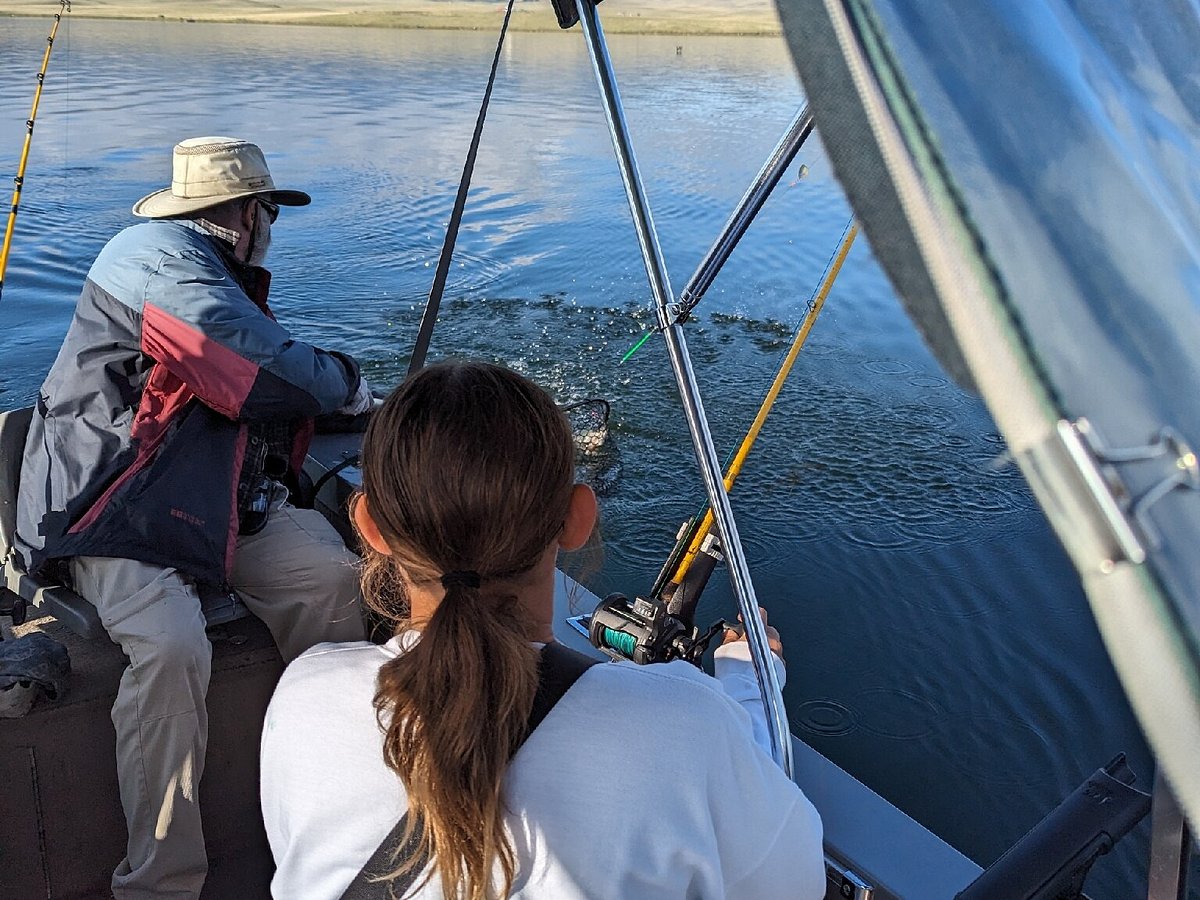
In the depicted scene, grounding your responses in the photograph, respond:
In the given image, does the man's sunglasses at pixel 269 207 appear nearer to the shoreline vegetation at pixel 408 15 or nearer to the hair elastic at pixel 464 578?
the hair elastic at pixel 464 578

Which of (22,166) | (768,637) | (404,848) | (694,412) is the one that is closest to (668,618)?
(768,637)

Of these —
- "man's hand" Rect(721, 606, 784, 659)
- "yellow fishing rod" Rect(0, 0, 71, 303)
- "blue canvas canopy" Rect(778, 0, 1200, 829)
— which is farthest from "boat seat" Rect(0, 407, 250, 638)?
"blue canvas canopy" Rect(778, 0, 1200, 829)

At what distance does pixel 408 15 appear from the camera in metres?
56.1

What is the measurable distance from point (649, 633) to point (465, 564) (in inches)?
38.6

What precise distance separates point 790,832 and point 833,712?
251 cm

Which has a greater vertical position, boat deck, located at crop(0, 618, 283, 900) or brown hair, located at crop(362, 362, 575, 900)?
brown hair, located at crop(362, 362, 575, 900)

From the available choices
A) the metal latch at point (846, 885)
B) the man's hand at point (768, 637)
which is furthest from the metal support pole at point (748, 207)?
the metal latch at point (846, 885)

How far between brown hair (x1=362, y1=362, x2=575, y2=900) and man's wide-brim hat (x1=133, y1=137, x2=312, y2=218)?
59.3 inches

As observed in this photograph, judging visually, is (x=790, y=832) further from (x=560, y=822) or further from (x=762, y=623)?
(x=762, y=623)

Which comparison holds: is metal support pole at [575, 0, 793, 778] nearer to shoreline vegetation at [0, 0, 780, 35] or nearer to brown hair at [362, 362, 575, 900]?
brown hair at [362, 362, 575, 900]

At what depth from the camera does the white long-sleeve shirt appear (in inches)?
33.4

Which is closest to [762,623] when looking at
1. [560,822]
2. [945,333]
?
[560,822]

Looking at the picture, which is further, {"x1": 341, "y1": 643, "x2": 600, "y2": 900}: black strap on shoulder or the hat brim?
the hat brim

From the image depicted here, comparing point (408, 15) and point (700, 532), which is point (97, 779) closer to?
point (700, 532)
